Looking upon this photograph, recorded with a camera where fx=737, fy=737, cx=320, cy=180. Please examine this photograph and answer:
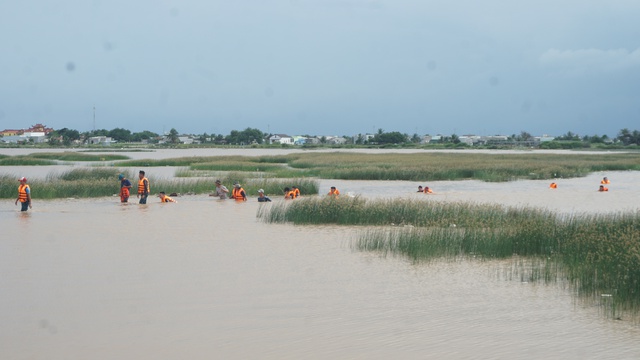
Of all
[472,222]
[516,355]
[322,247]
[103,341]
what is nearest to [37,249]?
[322,247]

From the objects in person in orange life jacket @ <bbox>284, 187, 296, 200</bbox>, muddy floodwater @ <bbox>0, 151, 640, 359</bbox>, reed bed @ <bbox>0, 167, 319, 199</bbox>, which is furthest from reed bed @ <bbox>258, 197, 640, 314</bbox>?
reed bed @ <bbox>0, 167, 319, 199</bbox>

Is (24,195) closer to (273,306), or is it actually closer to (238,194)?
(238,194)

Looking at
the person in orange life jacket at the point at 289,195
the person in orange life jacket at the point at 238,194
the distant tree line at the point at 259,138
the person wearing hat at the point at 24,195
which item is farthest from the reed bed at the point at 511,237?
the distant tree line at the point at 259,138

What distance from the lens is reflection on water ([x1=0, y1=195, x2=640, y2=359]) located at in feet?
29.4

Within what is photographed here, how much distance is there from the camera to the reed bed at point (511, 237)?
36.5ft

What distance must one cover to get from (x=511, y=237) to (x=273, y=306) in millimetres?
5834

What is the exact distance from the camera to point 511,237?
14.7m

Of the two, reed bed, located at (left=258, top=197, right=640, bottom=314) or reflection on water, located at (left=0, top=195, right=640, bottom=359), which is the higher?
reed bed, located at (left=258, top=197, right=640, bottom=314)

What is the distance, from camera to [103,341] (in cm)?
926

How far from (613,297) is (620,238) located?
1819mm

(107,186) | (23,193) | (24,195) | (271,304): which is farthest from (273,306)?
(107,186)

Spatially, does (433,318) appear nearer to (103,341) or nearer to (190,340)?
(190,340)

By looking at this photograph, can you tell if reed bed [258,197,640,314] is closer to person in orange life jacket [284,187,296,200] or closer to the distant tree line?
person in orange life jacket [284,187,296,200]

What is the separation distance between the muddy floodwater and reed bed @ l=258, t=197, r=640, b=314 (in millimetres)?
406
